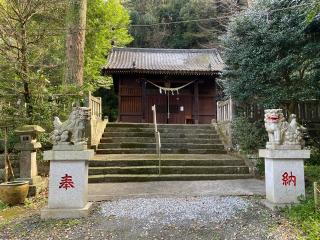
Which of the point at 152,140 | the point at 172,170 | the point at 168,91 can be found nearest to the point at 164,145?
the point at 152,140

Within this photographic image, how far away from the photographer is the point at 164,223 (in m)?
4.51

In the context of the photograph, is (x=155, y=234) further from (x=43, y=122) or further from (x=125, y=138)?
(x=125, y=138)

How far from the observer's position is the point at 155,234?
4156 millimetres

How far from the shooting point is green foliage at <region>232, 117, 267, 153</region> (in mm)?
8805

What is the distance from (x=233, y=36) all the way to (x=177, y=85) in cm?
729

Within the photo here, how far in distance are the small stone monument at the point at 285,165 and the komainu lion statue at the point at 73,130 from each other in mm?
3344

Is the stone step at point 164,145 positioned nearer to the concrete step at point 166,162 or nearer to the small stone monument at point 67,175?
the concrete step at point 166,162

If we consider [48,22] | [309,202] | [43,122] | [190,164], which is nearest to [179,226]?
[309,202]

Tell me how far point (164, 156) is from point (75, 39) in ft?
16.1

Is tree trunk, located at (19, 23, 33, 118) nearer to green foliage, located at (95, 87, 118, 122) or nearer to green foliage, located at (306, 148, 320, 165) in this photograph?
green foliage, located at (306, 148, 320, 165)

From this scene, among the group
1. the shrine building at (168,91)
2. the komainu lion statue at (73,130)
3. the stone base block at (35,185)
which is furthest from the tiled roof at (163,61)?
the komainu lion statue at (73,130)

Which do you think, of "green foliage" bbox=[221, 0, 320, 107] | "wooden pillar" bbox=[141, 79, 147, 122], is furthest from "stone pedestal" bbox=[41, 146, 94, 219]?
"wooden pillar" bbox=[141, 79, 147, 122]

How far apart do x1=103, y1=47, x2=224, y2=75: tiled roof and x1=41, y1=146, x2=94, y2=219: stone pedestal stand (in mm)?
10751

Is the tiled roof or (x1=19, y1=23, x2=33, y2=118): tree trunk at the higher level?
the tiled roof
